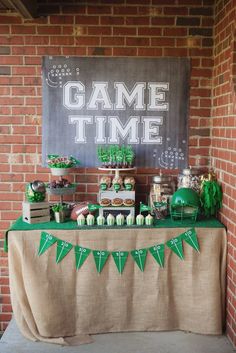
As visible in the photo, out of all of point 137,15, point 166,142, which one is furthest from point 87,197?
point 137,15

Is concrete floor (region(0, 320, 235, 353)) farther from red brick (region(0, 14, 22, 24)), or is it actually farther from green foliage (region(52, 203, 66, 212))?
red brick (region(0, 14, 22, 24))

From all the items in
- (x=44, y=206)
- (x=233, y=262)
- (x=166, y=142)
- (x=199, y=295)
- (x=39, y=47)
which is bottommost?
(x=199, y=295)

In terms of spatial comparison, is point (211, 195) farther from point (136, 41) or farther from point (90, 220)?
point (136, 41)

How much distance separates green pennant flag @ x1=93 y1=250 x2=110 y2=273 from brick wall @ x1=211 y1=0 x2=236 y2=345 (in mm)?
876

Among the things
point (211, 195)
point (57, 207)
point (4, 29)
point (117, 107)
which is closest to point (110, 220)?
point (57, 207)

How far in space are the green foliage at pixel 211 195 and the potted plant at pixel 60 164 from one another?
3.37 feet

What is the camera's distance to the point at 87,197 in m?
3.59

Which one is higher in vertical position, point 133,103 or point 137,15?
point 137,15

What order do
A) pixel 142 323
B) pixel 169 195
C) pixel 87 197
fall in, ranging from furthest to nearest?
1. pixel 87 197
2. pixel 169 195
3. pixel 142 323

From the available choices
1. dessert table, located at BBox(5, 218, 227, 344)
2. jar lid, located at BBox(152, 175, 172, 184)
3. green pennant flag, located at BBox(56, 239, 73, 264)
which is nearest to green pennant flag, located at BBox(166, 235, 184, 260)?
dessert table, located at BBox(5, 218, 227, 344)

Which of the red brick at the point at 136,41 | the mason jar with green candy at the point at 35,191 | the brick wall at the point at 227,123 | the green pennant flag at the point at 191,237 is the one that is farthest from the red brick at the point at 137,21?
the green pennant flag at the point at 191,237

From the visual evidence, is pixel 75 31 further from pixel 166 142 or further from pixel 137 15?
pixel 166 142

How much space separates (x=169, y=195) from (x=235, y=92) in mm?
939

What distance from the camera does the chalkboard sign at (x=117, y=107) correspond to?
3457 mm
